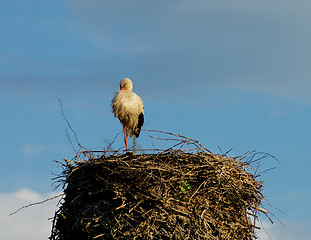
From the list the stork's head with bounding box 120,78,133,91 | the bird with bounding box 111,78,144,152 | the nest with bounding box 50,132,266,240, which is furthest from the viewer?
the stork's head with bounding box 120,78,133,91

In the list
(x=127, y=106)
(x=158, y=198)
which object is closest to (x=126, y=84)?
(x=127, y=106)

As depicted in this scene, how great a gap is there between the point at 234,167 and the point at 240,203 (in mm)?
528

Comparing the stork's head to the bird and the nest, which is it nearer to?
the bird

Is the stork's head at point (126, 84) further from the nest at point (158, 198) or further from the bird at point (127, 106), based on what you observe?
the nest at point (158, 198)

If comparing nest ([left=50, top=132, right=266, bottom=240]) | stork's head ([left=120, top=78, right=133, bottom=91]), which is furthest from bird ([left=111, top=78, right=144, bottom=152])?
nest ([left=50, top=132, right=266, bottom=240])

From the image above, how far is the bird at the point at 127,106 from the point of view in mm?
10617

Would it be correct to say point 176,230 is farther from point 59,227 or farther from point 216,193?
point 59,227

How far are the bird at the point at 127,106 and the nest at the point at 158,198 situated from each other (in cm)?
301

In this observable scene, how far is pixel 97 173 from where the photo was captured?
291 inches

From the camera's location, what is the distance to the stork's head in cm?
1082

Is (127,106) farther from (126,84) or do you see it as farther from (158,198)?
(158,198)

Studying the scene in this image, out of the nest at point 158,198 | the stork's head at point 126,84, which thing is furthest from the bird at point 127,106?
the nest at point 158,198

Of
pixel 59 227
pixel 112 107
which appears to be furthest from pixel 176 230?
pixel 112 107

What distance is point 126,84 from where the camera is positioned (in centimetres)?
1082
